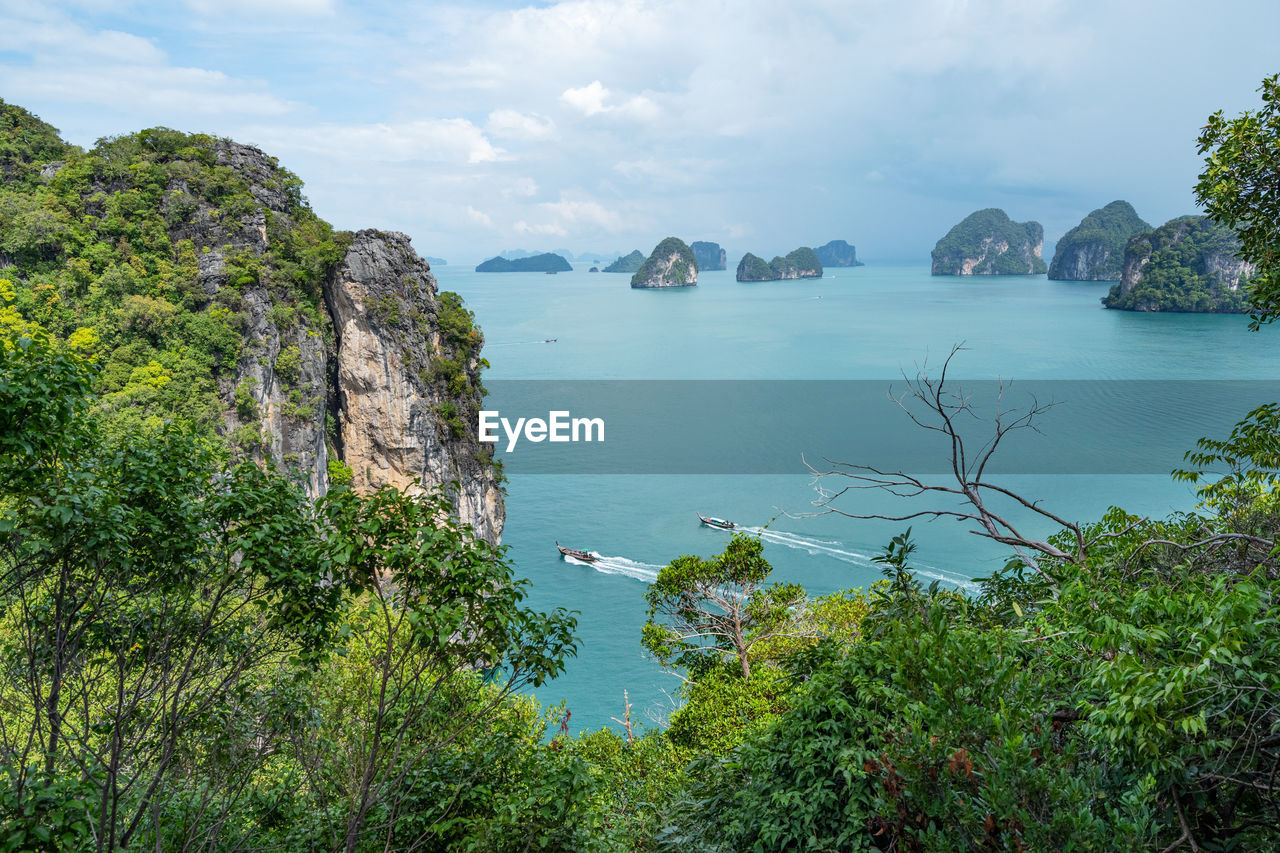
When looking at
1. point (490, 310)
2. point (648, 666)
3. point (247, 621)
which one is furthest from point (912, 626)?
point (490, 310)

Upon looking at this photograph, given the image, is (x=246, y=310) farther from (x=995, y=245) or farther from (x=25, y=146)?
(x=995, y=245)

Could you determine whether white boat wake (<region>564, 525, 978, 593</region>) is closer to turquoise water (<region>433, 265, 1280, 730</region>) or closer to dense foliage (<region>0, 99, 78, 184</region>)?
turquoise water (<region>433, 265, 1280, 730</region>)

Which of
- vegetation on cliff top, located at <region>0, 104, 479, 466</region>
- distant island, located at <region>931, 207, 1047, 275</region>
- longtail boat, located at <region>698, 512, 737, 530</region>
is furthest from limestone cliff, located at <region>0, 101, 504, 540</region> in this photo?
distant island, located at <region>931, 207, 1047, 275</region>

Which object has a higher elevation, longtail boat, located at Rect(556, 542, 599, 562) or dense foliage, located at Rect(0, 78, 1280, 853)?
dense foliage, located at Rect(0, 78, 1280, 853)

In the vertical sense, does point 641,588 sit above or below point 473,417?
below

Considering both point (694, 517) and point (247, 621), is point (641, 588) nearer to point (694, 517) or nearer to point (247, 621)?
point (694, 517)

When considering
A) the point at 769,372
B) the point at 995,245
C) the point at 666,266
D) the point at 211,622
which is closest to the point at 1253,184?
the point at 211,622

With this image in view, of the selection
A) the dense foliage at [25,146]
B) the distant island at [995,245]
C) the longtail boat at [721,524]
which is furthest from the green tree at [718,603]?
the distant island at [995,245]
